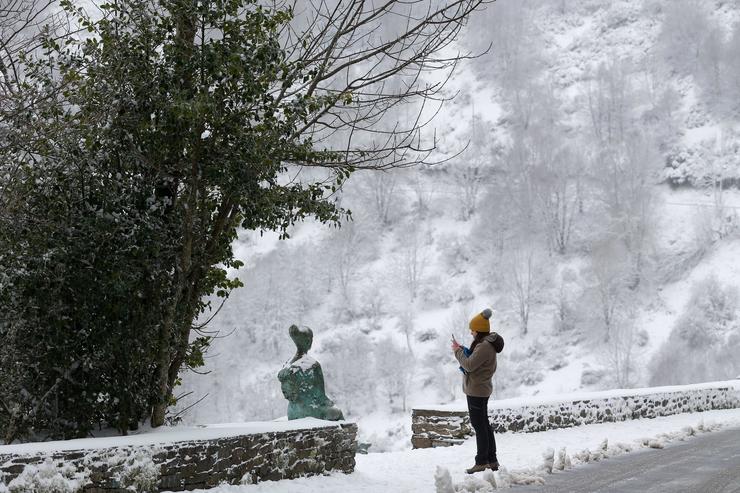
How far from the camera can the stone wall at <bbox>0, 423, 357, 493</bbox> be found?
19.5ft

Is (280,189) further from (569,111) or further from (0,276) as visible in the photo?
(569,111)

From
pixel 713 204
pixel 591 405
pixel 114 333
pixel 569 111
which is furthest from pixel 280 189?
pixel 569 111

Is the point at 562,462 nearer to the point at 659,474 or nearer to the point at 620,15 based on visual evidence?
the point at 659,474

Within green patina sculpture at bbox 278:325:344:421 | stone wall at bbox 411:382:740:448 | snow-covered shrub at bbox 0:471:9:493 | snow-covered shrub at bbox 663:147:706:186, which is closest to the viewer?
snow-covered shrub at bbox 0:471:9:493

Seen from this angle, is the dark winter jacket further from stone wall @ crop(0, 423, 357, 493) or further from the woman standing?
stone wall @ crop(0, 423, 357, 493)

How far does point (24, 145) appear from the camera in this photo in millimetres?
7555

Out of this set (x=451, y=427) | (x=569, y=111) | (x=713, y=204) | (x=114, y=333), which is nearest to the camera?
(x=114, y=333)

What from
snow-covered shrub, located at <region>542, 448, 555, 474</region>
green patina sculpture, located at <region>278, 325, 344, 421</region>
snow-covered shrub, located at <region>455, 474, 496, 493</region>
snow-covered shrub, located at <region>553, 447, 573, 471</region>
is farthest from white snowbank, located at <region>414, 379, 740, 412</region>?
snow-covered shrub, located at <region>455, 474, 496, 493</region>

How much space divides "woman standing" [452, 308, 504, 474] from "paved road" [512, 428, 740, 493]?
24.5 inches

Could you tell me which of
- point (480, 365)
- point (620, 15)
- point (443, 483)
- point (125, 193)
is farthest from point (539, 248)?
point (443, 483)

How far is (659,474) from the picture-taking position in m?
8.04

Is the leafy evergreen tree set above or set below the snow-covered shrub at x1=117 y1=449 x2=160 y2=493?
above

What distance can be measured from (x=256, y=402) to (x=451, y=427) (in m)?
41.3

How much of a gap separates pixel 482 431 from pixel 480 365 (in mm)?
627
